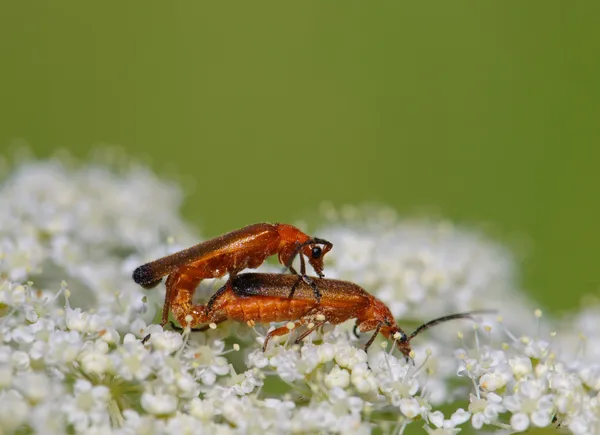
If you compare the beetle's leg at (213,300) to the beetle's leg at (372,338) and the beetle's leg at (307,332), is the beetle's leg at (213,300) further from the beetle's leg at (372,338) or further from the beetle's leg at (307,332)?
the beetle's leg at (372,338)

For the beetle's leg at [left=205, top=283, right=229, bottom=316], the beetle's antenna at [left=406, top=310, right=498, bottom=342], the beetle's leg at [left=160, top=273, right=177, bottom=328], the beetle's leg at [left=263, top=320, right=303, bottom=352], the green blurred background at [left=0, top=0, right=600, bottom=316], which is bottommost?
the beetle's leg at [left=263, top=320, right=303, bottom=352]

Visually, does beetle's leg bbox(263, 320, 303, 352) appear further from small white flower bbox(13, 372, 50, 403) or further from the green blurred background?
the green blurred background

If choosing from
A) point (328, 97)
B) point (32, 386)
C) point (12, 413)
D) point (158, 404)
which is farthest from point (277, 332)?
point (328, 97)

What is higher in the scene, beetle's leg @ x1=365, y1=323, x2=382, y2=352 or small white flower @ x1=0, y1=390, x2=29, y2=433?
beetle's leg @ x1=365, y1=323, x2=382, y2=352

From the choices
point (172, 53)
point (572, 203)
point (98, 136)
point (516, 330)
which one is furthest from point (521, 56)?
point (516, 330)

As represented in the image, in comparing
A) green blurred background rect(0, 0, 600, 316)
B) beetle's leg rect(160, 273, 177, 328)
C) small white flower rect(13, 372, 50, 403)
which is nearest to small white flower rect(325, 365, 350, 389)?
beetle's leg rect(160, 273, 177, 328)

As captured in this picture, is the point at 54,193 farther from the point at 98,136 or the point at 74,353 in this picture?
the point at 98,136

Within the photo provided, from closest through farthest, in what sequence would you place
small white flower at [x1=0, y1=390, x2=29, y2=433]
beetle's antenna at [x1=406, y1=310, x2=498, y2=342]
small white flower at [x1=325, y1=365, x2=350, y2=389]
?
1. small white flower at [x1=0, y1=390, x2=29, y2=433]
2. small white flower at [x1=325, y1=365, x2=350, y2=389]
3. beetle's antenna at [x1=406, y1=310, x2=498, y2=342]
